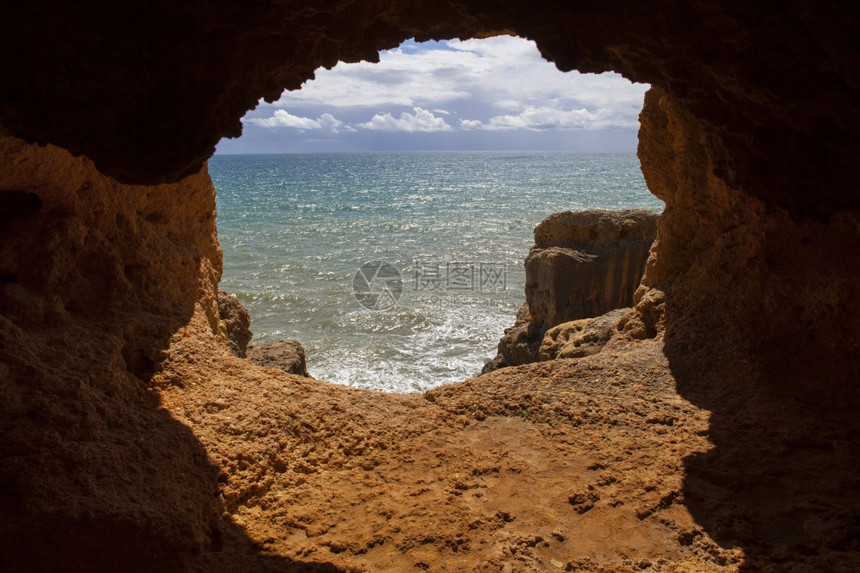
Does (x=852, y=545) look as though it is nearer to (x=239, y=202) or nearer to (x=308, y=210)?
(x=308, y=210)

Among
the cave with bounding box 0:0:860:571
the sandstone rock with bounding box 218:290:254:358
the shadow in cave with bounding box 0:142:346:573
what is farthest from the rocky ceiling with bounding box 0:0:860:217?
the sandstone rock with bounding box 218:290:254:358

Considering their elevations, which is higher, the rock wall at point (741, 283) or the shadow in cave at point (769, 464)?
the rock wall at point (741, 283)

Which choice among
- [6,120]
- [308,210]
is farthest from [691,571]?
[308,210]

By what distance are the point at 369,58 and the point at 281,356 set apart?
13.4 feet

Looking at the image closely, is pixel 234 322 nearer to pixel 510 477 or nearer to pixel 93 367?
pixel 93 367

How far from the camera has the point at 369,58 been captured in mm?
3678

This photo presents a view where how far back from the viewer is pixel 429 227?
27.7 metres

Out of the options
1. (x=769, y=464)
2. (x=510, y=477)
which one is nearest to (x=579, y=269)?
(x=769, y=464)

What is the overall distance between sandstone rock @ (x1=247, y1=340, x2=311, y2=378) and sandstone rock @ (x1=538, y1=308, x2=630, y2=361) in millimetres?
2894

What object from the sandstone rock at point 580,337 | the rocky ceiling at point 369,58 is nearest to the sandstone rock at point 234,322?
the rocky ceiling at point 369,58

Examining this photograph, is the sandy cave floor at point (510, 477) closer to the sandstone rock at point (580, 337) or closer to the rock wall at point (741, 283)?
the rock wall at point (741, 283)

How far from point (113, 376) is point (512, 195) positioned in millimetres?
41218

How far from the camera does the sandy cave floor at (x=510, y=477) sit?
310 cm

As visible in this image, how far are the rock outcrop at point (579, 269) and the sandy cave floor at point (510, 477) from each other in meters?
4.68
